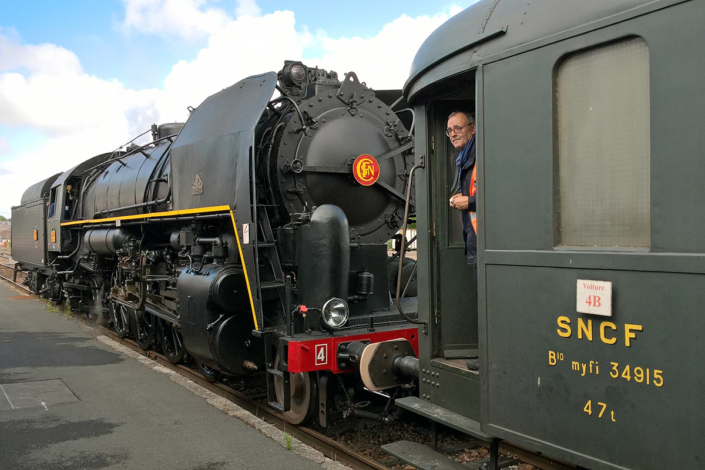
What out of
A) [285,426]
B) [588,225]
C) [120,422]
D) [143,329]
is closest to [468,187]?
[588,225]

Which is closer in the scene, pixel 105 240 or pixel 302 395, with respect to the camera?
pixel 302 395

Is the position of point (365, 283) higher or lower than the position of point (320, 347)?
higher

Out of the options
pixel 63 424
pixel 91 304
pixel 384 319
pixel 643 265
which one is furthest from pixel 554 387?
pixel 91 304

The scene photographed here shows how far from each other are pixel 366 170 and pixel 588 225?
3522mm

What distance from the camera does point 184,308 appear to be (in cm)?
571

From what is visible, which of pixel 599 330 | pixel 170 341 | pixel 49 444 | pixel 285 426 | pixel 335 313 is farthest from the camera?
pixel 170 341

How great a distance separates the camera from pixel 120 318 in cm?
929

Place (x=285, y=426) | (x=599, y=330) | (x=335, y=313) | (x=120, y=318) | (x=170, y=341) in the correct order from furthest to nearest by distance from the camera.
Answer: (x=120, y=318)
(x=170, y=341)
(x=285, y=426)
(x=335, y=313)
(x=599, y=330)

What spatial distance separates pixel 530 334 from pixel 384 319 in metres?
2.84

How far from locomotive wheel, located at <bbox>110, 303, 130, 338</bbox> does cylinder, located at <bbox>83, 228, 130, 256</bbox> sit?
0.86 meters

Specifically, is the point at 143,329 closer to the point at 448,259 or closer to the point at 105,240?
the point at 105,240

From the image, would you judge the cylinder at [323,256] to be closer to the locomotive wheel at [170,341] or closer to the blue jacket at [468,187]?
the blue jacket at [468,187]

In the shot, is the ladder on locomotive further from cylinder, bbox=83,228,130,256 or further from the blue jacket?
cylinder, bbox=83,228,130,256

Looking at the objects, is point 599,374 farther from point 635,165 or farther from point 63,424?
point 63,424
